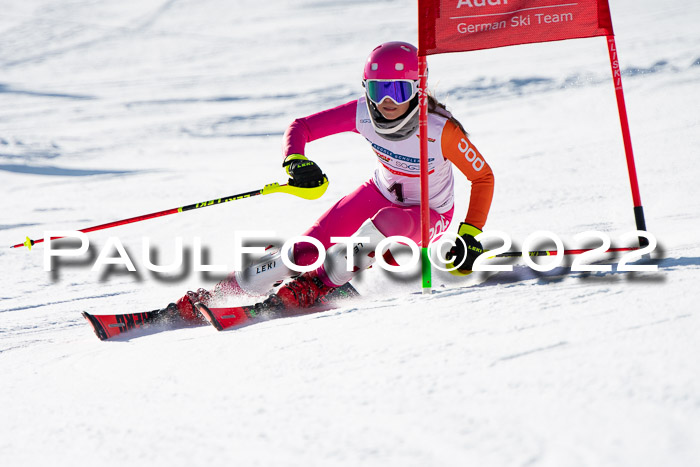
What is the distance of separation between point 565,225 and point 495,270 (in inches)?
92.5

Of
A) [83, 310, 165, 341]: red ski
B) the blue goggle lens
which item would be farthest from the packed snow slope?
the blue goggle lens

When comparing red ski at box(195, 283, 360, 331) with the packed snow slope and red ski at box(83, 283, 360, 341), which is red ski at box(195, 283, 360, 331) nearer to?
red ski at box(83, 283, 360, 341)

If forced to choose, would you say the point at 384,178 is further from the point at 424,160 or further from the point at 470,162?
the point at 424,160

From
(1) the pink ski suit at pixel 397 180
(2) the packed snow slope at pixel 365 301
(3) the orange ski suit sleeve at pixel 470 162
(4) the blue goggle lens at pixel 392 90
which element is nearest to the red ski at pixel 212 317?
(2) the packed snow slope at pixel 365 301

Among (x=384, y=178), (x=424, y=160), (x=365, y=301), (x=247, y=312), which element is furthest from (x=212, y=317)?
(x=384, y=178)

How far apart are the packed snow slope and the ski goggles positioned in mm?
914

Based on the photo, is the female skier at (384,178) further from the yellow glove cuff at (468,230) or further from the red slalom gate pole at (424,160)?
the red slalom gate pole at (424,160)

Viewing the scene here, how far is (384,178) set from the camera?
3.83 meters

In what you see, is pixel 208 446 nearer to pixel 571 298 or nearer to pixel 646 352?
pixel 646 352

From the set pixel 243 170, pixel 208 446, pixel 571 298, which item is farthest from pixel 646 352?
pixel 243 170

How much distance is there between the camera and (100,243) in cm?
633

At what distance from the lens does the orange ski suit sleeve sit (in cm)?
343

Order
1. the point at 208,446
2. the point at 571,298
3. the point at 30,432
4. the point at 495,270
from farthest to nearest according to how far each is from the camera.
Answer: the point at 495,270 < the point at 571,298 < the point at 30,432 < the point at 208,446

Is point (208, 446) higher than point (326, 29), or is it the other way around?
point (326, 29)
